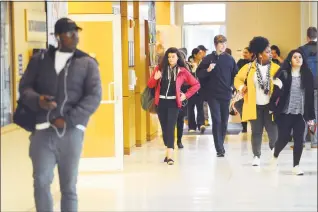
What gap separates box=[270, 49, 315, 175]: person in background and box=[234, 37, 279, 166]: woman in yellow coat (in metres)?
0.54

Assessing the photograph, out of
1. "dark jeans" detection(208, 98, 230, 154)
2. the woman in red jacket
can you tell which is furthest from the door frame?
"dark jeans" detection(208, 98, 230, 154)

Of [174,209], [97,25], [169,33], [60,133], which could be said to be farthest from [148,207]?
[169,33]

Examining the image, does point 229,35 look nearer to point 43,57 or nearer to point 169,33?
point 169,33

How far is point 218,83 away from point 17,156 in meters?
4.77

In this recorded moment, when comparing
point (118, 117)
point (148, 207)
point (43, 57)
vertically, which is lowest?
point (148, 207)

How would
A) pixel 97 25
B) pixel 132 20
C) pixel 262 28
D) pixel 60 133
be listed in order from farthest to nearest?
pixel 262 28 → pixel 132 20 → pixel 97 25 → pixel 60 133

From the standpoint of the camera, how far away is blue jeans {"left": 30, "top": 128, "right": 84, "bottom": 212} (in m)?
5.36

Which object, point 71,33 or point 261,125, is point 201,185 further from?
point 71,33

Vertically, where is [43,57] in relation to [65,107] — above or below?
above

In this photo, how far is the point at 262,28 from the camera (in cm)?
1742

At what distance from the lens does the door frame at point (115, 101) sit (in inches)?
356

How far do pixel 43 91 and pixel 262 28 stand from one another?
41.1 feet

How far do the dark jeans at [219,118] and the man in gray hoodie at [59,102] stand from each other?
522 centimetres

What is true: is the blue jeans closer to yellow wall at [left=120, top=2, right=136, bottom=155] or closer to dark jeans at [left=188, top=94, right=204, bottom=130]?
yellow wall at [left=120, top=2, right=136, bottom=155]
